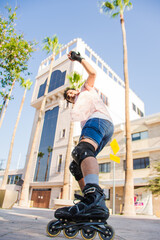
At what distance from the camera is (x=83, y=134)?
164cm

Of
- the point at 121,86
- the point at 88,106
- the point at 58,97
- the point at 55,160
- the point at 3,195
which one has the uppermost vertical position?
the point at 121,86

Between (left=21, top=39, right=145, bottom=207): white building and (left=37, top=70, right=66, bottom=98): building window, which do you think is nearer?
(left=21, top=39, right=145, bottom=207): white building

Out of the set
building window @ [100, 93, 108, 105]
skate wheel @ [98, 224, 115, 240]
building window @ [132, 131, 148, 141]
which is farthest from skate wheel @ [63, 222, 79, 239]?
building window @ [100, 93, 108, 105]

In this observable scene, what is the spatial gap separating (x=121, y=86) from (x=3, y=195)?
36.2 m

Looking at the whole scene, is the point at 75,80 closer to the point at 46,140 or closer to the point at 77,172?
the point at 46,140

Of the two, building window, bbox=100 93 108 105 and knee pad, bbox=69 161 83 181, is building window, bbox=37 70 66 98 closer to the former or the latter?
building window, bbox=100 93 108 105

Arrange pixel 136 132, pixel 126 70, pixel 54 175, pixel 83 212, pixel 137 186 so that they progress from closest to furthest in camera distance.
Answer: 1. pixel 83 212
2. pixel 126 70
3. pixel 137 186
4. pixel 136 132
5. pixel 54 175

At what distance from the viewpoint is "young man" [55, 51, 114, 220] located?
4.12 ft

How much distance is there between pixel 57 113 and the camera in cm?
2741

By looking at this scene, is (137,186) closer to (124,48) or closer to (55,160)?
(55,160)

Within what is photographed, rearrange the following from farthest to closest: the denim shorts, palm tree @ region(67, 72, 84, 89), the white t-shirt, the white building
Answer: the white building
palm tree @ region(67, 72, 84, 89)
the white t-shirt
the denim shorts

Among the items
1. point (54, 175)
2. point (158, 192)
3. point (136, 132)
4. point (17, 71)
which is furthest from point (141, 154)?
point (17, 71)

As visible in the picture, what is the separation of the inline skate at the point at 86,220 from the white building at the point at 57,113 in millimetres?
21281

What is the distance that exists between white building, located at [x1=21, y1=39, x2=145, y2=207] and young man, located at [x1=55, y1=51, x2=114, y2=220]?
826 inches
